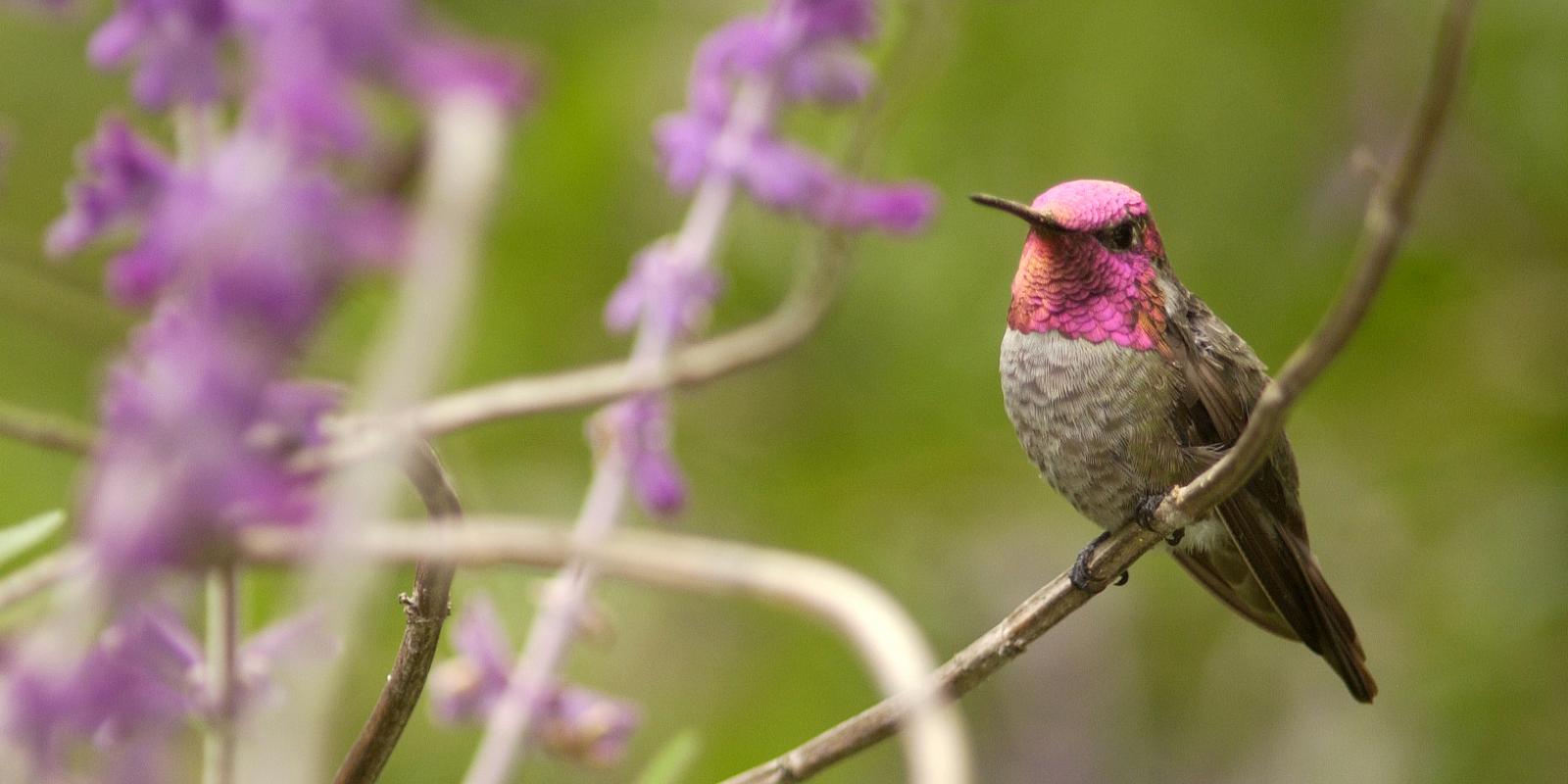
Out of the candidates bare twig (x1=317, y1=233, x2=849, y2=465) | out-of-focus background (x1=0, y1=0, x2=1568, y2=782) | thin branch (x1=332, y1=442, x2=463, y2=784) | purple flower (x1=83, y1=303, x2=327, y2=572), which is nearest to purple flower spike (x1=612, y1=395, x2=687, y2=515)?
bare twig (x1=317, y1=233, x2=849, y2=465)

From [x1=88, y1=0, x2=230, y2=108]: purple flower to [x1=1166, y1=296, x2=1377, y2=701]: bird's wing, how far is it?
97 centimetres

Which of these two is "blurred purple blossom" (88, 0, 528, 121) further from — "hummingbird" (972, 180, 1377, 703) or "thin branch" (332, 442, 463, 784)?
"hummingbird" (972, 180, 1377, 703)

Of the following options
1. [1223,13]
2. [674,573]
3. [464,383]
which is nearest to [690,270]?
[674,573]

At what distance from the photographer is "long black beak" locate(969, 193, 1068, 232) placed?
79 centimetres

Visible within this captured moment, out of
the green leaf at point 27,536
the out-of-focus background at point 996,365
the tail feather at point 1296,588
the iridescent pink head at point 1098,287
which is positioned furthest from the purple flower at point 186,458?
the out-of-focus background at point 996,365

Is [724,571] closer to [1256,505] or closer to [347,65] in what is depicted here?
[347,65]

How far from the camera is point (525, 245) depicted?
2.54 m

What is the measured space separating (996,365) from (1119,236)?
1218 mm

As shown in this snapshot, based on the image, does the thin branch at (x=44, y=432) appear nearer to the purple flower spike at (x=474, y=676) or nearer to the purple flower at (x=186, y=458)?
the purple flower at (x=186, y=458)

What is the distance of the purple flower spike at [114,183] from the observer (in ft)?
1.58

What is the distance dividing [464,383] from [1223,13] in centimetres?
145

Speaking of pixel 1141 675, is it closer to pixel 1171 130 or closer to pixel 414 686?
pixel 1171 130

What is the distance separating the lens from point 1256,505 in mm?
1307

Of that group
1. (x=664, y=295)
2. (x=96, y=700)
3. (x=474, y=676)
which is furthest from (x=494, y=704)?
(x=96, y=700)
